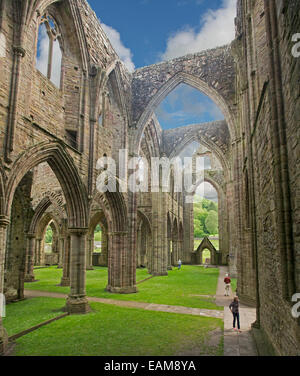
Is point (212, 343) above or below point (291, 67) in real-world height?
below

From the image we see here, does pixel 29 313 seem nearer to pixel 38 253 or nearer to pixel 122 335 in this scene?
pixel 122 335

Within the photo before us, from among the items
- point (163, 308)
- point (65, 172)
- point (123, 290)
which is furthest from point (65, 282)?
point (65, 172)

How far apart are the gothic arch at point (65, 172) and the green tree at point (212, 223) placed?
158ft

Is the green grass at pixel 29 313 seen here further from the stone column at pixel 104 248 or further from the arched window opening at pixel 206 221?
the arched window opening at pixel 206 221

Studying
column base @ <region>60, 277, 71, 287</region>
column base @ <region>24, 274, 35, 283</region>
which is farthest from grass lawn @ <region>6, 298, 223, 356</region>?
column base @ <region>24, 274, 35, 283</region>

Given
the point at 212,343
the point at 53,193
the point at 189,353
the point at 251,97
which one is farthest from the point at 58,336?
the point at 53,193

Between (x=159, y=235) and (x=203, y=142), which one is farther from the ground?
(x=203, y=142)

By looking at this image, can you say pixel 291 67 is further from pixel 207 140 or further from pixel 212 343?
pixel 207 140

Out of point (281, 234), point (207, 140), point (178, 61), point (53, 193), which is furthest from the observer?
point (207, 140)

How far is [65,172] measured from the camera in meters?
9.40

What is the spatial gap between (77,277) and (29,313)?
200 centimetres
